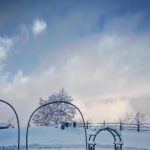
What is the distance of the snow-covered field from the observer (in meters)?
36.0

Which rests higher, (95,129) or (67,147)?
(95,129)

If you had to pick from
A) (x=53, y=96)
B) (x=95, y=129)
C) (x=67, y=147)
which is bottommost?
(x=67, y=147)

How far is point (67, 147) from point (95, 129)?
10139 mm

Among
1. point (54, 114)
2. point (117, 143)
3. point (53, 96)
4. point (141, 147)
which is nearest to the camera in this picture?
point (117, 143)

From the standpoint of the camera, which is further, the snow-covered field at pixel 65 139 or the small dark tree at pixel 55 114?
the small dark tree at pixel 55 114

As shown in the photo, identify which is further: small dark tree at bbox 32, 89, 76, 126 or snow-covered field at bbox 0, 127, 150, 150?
small dark tree at bbox 32, 89, 76, 126

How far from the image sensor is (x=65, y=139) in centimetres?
4016

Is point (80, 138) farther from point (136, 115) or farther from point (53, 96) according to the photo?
point (136, 115)

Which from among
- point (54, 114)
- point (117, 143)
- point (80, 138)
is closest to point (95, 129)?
point (117, 143)

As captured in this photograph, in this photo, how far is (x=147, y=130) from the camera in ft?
152

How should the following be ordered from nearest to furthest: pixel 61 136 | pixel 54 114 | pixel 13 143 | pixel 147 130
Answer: pixel 13 143, pixel 61 136, pixel 147 130, pixel 54 114

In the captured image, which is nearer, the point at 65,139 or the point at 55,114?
the point at 65,139

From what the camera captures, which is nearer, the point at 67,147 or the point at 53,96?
the point at 67,147

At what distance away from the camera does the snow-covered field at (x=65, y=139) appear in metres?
36.0
